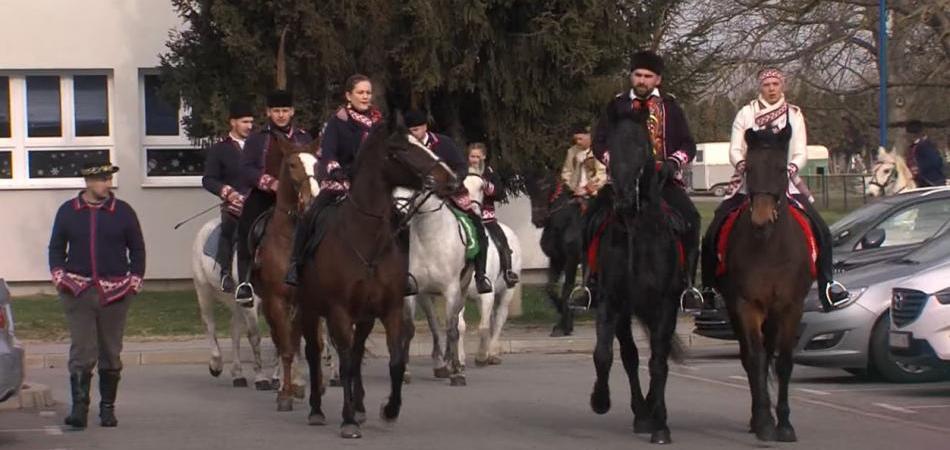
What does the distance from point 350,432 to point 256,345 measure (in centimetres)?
432

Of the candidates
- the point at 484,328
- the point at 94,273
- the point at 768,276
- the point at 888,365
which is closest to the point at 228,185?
the point at 94,273

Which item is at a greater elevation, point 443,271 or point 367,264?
point 367,264

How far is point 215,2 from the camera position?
938 inches

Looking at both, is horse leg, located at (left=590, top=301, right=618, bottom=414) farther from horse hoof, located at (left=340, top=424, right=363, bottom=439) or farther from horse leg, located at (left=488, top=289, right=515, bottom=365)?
horse leg, located at (left=488, top=289, right=515, bottom=365)

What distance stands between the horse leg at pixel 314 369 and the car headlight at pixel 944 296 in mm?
5415

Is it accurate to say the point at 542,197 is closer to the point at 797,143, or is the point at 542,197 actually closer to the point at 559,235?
the point at 559,235

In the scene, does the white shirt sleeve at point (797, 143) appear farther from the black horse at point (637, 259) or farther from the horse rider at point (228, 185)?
the horse rider at point (228, 185)

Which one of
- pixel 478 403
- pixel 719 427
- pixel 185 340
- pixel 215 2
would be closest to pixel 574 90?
pixel 215 2

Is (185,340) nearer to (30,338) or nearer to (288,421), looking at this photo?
(30,338)

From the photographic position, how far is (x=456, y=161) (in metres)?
14.8

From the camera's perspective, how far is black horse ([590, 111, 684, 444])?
11.5 metres

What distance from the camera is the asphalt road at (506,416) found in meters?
12.1

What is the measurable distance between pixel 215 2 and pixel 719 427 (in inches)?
524

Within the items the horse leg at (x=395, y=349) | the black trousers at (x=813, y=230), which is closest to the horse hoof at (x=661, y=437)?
the black trousers at (x=813, y=230)
